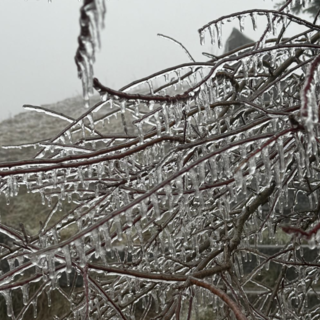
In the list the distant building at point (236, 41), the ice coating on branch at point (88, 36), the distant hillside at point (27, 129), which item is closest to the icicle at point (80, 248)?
the ice coating on branch at point (88, 36)

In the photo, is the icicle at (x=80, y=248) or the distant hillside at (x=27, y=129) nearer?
the icicle at (x=80, y=248)

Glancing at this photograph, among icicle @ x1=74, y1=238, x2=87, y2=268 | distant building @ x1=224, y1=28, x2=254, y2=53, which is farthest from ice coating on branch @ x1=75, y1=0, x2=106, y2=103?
distant building @ x1=224, y1=28, x2=254, y2=53

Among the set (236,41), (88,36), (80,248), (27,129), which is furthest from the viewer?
(27,129)

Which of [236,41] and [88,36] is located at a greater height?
[236,41]

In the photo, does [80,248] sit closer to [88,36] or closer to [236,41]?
[88,36]

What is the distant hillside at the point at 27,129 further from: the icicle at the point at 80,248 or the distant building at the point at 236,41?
the icicle at the point at 80,248

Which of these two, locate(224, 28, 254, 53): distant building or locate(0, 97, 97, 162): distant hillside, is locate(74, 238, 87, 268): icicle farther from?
locate(224, 28, 254, 53): distant building

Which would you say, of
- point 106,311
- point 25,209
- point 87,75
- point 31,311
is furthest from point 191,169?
point 25,209

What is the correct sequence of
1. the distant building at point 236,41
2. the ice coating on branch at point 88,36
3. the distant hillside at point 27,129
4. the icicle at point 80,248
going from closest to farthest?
the ice coating on branch at point 88,36
the icicle at point 80,248
the distant hillside at point 27,129
the distant building at point 236,41

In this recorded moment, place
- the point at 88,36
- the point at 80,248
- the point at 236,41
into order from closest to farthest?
the point at 88,36
the point at 80,248
the point at 236,41

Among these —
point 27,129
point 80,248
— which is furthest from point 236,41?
point 80,248

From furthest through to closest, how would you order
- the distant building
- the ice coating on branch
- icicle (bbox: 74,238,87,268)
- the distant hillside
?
1. the distant building
2. the distant hillside
3. icicle (bbox: 74,238,87,268)
4. the ice coating on branch

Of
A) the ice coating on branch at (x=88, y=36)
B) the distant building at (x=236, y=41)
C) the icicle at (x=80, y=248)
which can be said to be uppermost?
the distant building at (x=236, y=41)

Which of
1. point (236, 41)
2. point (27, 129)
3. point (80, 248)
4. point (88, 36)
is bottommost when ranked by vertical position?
point (80, 248)
